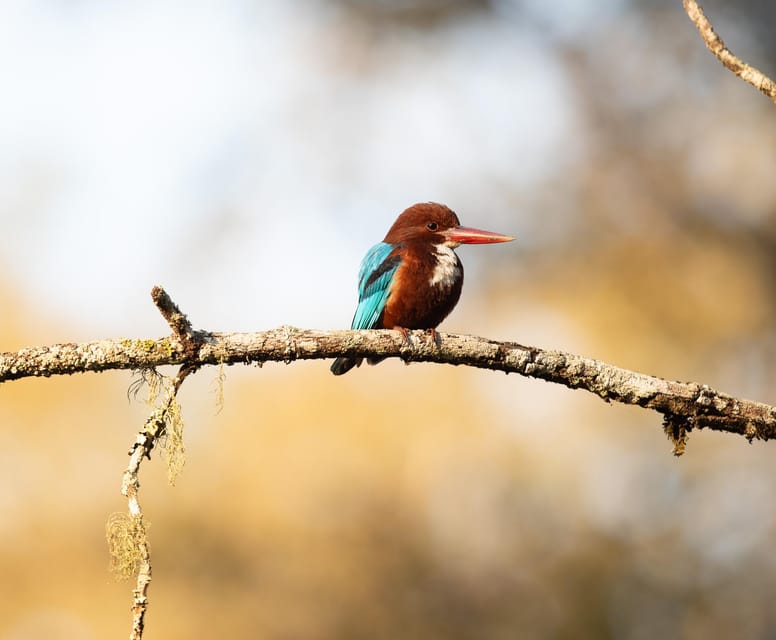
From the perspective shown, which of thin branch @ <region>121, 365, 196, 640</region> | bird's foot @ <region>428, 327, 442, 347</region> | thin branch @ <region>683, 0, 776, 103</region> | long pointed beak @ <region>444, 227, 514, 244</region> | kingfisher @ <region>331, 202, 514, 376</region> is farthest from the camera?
long pointed beak @ <region>444, 227, 514, 244</region>

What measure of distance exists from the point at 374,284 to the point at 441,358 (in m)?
1.51

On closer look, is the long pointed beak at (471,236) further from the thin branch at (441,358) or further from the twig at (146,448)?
the twig at (146,448)

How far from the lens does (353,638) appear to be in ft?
27.8

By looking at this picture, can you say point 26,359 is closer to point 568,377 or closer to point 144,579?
point 144,579

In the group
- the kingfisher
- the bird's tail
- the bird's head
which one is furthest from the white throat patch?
the bird's tail

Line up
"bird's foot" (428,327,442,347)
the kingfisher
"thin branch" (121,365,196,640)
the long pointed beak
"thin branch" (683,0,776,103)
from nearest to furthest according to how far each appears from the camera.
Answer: "thin branch" (121,365,196,640) → "thin branch" (683,0,776,103) → "bird's foot" (428,327,442,347) → the kingfisher → the long pointed beak

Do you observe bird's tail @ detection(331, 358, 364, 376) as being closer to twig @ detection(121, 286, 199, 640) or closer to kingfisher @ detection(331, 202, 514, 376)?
kingfisher @ detection(331, 202, 514, 376)

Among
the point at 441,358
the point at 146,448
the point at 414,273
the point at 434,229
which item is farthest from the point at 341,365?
the point at 146,448

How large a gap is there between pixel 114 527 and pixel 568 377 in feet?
4.96

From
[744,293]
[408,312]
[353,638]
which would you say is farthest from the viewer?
[744,293]

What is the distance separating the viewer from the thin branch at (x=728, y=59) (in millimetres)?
3021

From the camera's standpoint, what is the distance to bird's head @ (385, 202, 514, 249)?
525cm

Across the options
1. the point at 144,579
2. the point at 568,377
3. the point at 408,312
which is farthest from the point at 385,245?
the point at 144,579

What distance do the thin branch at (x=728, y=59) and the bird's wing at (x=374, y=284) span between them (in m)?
2.09
